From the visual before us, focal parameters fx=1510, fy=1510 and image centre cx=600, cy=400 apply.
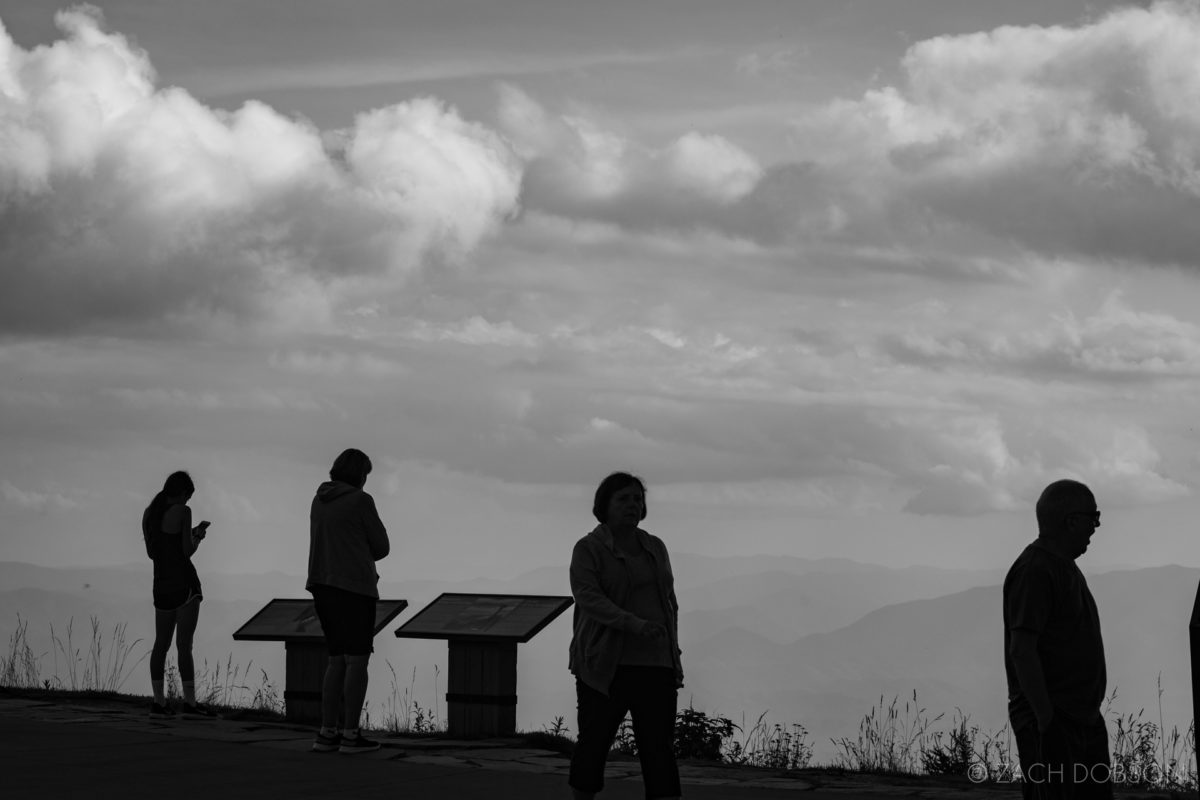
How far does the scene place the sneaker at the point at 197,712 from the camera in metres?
11.3

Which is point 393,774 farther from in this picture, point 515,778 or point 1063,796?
point 1063,796

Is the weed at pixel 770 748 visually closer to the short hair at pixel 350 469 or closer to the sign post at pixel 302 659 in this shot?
the sign post at pixel 302 659

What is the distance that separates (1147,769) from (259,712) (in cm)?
658

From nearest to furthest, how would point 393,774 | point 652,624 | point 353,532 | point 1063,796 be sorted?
1. point 1063,796
2. point 652,624
3. point 393,774
4. point 353,532

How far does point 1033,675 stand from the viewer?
5.32 m

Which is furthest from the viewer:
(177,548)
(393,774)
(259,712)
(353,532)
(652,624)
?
(259,712)

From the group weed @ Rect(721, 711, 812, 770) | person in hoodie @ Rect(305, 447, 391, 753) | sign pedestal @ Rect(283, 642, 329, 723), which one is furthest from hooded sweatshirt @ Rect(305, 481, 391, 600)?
weed @ Rect(721, 711, 812, 770)

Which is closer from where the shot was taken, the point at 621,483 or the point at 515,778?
the point at 621,483

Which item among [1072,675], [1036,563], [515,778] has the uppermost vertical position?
[1036,563]

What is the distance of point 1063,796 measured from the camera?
5.28 m

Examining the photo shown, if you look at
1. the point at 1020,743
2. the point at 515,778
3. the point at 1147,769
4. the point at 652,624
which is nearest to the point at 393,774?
the point at 515,778

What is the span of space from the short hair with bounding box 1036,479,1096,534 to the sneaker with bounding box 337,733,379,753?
546 cm

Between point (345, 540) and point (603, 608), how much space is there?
11.1ft

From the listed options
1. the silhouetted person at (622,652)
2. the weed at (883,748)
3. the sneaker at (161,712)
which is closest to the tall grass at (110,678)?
the sneaker at (161,712)
